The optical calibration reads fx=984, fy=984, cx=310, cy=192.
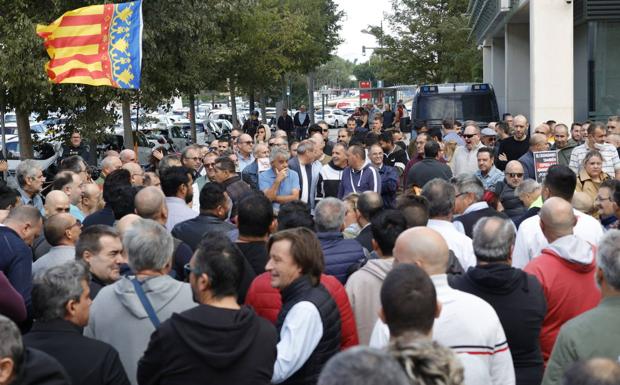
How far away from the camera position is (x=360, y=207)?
7.78 meters

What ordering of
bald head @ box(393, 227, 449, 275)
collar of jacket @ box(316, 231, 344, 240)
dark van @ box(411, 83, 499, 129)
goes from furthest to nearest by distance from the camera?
dark van @ box(411, 83, 499, 129)
collar of jacket @ box(316, 231, 344, 240)
bald head @ box(393, 227, 449, 275)

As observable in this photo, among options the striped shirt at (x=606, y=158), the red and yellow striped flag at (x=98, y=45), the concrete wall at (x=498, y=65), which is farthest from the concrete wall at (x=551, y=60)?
the concrete wall at (x=498, y=65)

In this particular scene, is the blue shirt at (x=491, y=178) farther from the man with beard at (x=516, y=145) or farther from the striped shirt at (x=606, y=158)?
the man with beard at (x=516, y=145)

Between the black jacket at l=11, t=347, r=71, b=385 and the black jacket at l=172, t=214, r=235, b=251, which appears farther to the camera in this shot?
the black jacket at l=172, t=214, r=235, b=251

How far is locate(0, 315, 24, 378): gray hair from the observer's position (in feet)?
13.2

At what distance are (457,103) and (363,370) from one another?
68.1 ft

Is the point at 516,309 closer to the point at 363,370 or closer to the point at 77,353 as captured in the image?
the point at 77,353

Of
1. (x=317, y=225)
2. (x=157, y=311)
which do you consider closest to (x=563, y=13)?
(x=317, y=225)

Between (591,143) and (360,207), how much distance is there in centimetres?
558

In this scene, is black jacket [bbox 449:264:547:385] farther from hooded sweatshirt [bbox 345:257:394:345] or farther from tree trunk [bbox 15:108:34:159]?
tree trunk [bbox 15:108:34:159]

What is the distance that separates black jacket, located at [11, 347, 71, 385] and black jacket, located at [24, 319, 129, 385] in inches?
14.0

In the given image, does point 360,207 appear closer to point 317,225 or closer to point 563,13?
point 317,225

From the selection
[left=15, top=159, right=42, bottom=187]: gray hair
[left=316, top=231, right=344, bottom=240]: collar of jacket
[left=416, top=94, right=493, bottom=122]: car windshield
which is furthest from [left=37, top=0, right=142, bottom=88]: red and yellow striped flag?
[left=416, top=94, right=493, bottom=122]: car windshield

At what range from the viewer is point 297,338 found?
5.14 m
